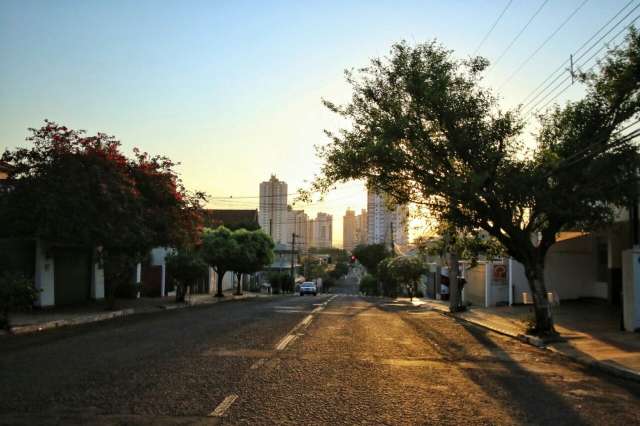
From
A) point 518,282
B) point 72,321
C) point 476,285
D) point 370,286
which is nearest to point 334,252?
point 370,286

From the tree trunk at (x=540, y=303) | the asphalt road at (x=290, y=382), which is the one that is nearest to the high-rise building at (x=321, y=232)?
the tree trunk at (x=540, y=303)

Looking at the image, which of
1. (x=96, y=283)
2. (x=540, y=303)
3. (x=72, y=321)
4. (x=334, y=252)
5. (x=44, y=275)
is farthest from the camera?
(x=334, y=252)

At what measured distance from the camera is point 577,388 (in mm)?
9320

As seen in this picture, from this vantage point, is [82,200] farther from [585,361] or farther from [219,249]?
[219,249]

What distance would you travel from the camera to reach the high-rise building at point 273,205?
75.7m

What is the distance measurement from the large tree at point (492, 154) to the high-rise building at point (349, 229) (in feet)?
346

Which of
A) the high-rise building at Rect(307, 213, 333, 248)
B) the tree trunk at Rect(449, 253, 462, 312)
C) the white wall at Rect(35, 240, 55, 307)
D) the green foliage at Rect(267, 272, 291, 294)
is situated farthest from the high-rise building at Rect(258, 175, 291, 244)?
the white wall at Rect(35, 240, 55, 307)

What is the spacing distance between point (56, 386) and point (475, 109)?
12872mm

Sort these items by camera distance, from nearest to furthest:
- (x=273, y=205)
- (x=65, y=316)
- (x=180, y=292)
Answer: (x=65, y=316)
(x=180, y=292)
(x=273, y=205)

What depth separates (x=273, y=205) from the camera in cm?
7569

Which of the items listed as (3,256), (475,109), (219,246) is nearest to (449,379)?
(475,109)

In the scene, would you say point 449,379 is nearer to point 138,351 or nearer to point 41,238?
point 138,351

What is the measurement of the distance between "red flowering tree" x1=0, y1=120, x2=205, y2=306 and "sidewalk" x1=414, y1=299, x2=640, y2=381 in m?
13.8

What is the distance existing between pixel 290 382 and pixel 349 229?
394ft
